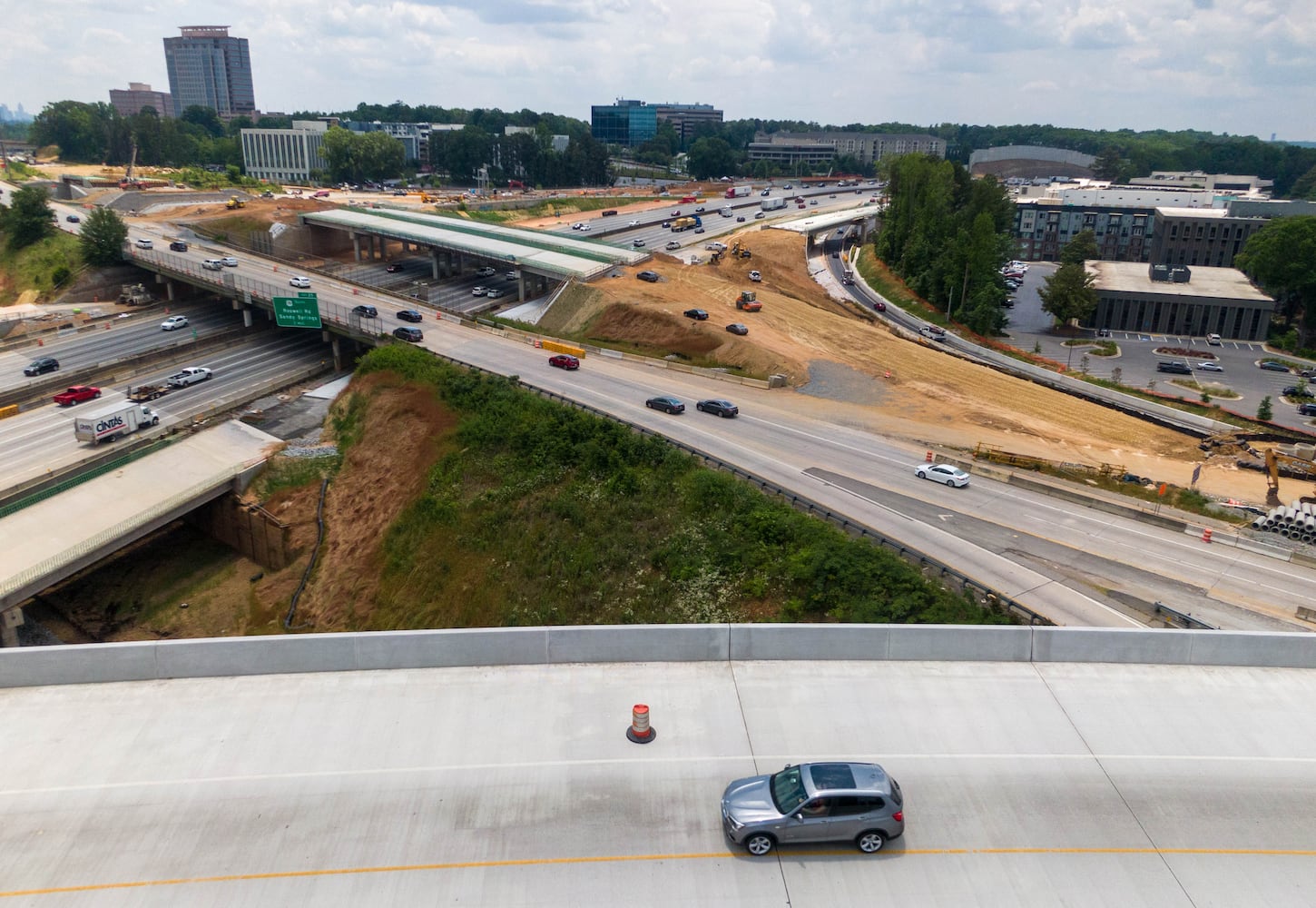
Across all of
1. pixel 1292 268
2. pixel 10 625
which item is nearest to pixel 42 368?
pixel 10 625

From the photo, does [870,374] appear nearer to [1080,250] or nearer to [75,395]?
[75,395]

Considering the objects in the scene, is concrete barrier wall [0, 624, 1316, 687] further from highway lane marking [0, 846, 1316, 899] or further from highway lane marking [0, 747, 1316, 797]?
highway lane marking [0, 846, 1316, 899]

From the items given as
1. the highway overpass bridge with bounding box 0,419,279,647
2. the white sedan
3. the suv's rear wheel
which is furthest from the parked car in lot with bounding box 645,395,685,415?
the suv's rear wheel

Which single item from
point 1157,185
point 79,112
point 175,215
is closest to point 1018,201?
point 1157,185

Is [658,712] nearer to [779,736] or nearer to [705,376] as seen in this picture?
[779,736]

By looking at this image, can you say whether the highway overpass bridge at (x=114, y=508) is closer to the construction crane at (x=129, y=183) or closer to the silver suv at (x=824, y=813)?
the silver suv at (x=824, y=813)

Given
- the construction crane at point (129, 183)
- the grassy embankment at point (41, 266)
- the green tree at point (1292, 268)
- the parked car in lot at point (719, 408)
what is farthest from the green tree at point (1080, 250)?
the construction crane at point (129, 183)
